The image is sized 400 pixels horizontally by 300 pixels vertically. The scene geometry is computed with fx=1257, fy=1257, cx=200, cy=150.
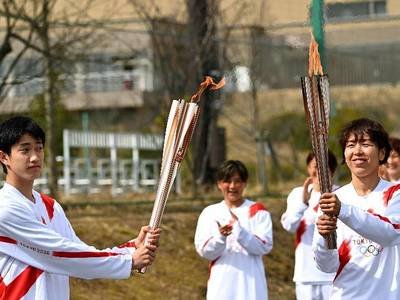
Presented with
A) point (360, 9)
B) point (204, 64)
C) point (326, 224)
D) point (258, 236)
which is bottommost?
point (258, 236)

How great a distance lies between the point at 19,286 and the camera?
18.6 ft

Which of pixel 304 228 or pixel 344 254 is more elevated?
pixel 344 254

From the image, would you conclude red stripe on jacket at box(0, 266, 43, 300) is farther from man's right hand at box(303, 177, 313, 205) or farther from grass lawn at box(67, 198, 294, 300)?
grass lawn at box(67, 198, 294, 300)

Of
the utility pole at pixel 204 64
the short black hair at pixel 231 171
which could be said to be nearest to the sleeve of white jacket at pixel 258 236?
the short black hair at pixel 231 171

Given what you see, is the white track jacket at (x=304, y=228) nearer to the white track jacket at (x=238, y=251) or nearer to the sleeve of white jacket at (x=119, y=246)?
the white track jacket at (x=238, y=251)

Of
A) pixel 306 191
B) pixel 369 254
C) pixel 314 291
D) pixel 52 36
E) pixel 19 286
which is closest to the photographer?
pixel 19 286

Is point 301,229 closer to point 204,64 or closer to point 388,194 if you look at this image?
point 388,194

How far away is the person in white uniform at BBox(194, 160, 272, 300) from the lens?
8.90 meters

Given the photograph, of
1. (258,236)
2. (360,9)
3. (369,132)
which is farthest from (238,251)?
(360,9)

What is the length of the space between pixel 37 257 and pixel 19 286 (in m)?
0.16

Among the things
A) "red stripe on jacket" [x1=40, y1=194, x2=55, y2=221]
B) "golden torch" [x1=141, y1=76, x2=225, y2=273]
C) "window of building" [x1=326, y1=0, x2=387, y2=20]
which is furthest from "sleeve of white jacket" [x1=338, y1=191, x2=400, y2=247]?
"window of building" [x1=326, y1=0, x2=387, y2=20]

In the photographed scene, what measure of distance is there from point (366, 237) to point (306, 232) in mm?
3831

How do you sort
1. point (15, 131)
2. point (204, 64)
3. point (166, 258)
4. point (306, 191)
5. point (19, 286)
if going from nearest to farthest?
point (19, 286), point (15, 131), point (306, 191), point (166, 258), point (204, 64)

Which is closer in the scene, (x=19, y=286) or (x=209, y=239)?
(x=19, y=286)
